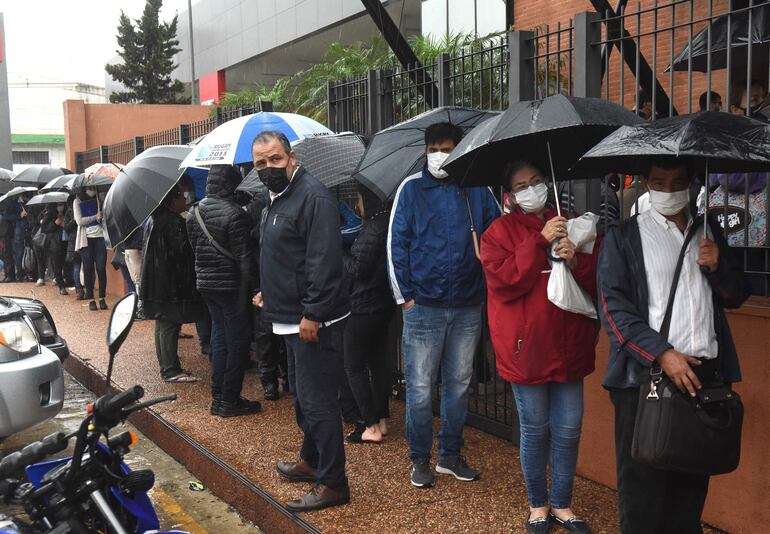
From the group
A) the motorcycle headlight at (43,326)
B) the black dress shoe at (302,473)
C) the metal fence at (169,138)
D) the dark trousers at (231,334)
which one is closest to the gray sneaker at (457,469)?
the black dress shoe at (302,473)

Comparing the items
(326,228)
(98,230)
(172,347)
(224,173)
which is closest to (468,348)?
(326,228)

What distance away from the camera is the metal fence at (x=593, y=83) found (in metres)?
4.27

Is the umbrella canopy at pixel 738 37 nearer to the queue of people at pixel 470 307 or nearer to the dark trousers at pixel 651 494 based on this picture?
the queue of people at pixel 470 307

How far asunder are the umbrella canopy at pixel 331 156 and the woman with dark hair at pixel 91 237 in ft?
23.8

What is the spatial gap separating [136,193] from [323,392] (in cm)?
263

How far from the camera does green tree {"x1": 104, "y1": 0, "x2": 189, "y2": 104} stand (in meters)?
48.4

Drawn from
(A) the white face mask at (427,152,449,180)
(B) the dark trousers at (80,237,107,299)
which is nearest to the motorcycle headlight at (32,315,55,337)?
(A) the white face mask at (427,152,449,180)

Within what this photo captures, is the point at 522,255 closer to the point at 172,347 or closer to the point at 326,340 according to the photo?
the point at 326,340

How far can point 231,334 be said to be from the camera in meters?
6.48

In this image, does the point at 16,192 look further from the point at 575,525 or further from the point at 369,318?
the point at 575,525

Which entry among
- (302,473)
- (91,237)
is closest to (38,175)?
(91,237)

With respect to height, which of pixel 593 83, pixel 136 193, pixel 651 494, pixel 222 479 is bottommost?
pixel 222 479

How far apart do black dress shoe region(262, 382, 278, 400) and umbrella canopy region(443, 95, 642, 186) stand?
337 centimetres

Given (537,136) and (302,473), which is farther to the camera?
(302,473)
